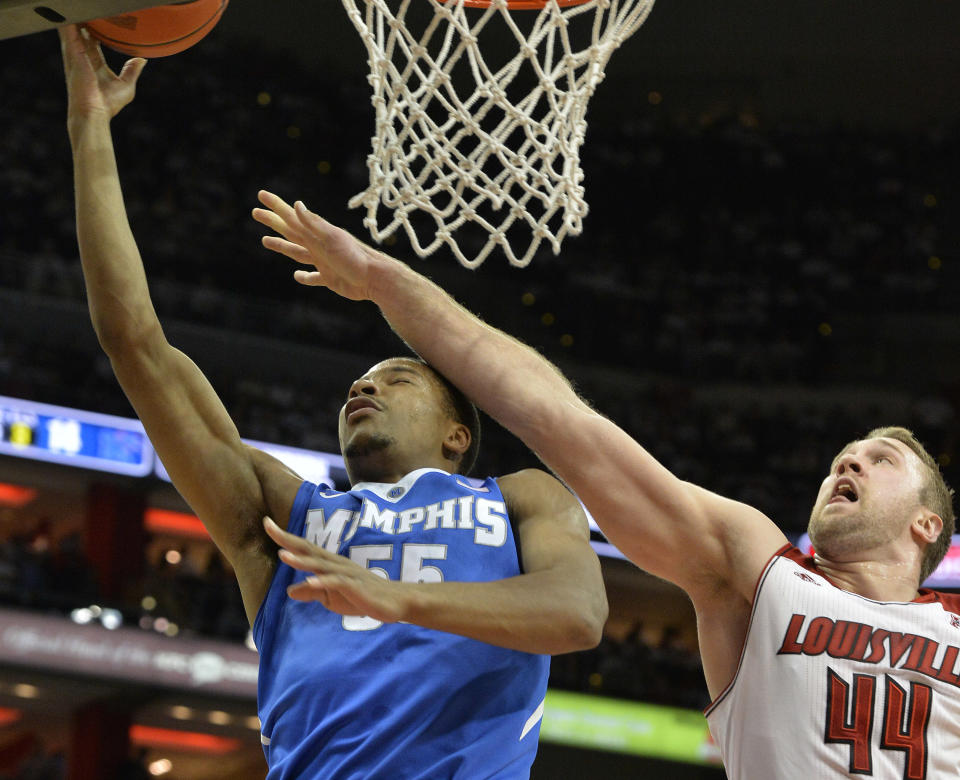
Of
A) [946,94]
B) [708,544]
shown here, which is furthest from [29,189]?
[708,544]

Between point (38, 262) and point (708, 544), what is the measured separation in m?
10.7

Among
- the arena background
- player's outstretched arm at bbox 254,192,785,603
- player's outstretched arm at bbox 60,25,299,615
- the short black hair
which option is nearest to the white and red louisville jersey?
player's outstretched arm at bbox 254,192,785,603

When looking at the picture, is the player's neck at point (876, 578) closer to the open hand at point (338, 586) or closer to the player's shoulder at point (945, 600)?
the player's shoulder at point (945, 600)

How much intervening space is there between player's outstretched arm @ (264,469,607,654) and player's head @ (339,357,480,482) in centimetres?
30

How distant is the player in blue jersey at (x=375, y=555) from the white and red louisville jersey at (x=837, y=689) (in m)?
0.48

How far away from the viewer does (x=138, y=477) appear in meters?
11.3

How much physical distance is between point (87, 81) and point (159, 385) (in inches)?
28.0

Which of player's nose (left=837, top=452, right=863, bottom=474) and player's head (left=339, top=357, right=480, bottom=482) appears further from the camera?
player's nose (left=837, top=452, right=863, bottom=474)

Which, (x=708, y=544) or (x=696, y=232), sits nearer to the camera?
(x=708, y=544)

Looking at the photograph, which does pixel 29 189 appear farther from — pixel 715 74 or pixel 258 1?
pixel 715 74

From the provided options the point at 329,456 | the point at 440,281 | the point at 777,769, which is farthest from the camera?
the point at 440,281

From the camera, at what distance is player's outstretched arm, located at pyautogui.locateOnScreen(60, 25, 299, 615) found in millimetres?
2582

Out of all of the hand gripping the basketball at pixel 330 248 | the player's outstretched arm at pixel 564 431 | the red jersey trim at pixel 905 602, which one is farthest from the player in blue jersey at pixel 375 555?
the red jersey trim at pixel 905 602

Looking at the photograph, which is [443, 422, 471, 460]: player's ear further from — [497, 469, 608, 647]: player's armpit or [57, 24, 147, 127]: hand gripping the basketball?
[57, 24, 147, 127]: hand gripping the basketball
